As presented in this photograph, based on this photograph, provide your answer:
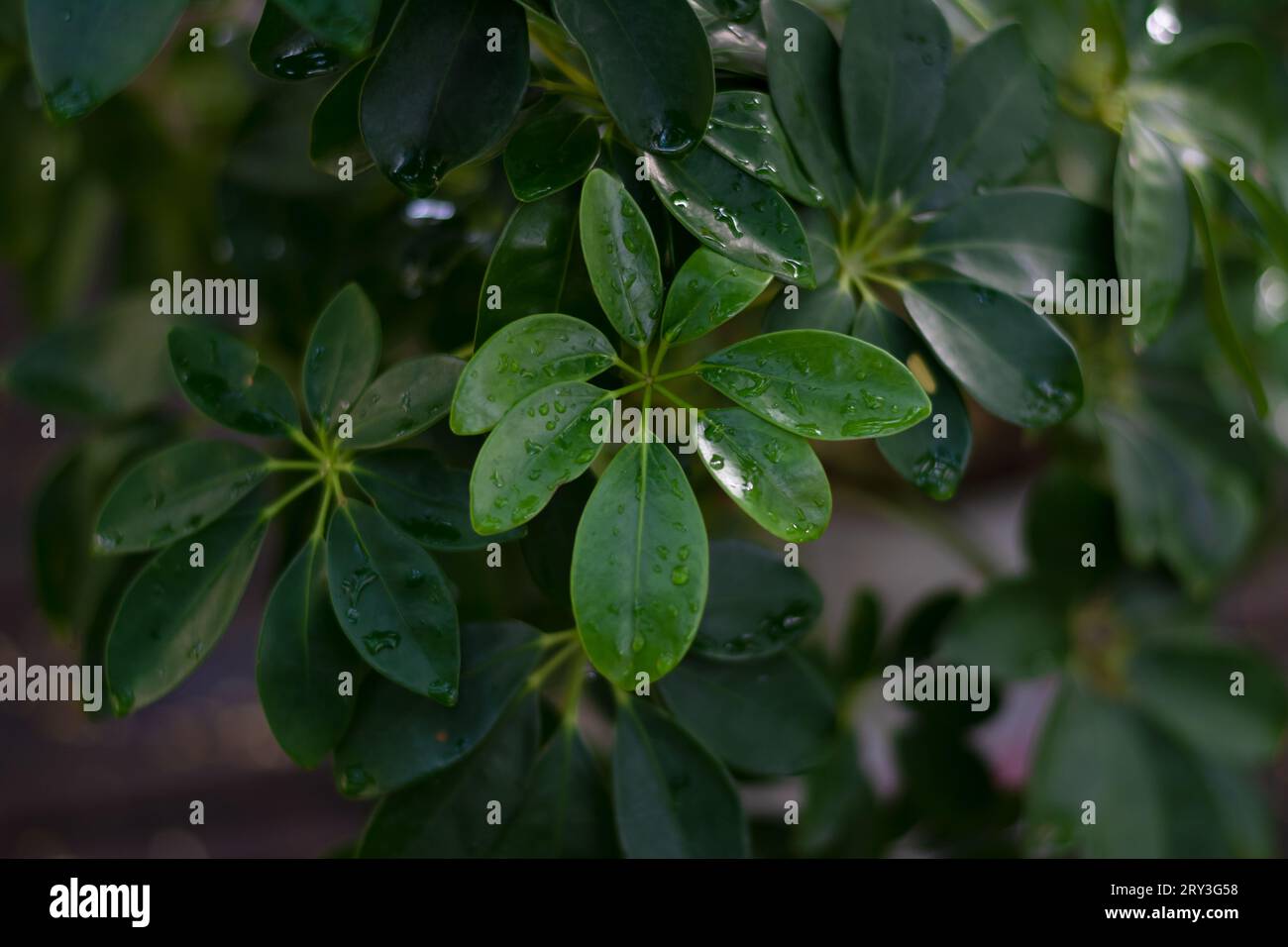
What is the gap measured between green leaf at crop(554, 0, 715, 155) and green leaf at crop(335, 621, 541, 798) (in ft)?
0.91

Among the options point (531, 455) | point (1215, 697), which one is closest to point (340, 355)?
point (531, 455)

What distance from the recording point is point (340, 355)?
53 cm

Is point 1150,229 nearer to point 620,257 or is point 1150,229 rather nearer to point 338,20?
point 620,257

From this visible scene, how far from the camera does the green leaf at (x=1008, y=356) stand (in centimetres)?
52

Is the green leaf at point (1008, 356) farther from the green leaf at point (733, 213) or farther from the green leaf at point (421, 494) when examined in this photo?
the green leaf at point (421, 494)

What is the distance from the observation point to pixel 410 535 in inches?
19.1

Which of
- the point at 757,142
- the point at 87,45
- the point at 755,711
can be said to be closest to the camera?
the point at 87,45

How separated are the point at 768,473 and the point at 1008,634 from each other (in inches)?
17.4

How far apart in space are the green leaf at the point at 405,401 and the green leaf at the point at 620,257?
0.28 feet

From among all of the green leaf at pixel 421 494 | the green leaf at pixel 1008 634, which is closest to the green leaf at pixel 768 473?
the green leaf at pixel 421 494

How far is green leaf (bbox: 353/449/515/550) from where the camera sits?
1.58 ft

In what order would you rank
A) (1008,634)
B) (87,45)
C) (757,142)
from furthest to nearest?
1. (1008,634)
2. (757,142)
3. (87,45)
